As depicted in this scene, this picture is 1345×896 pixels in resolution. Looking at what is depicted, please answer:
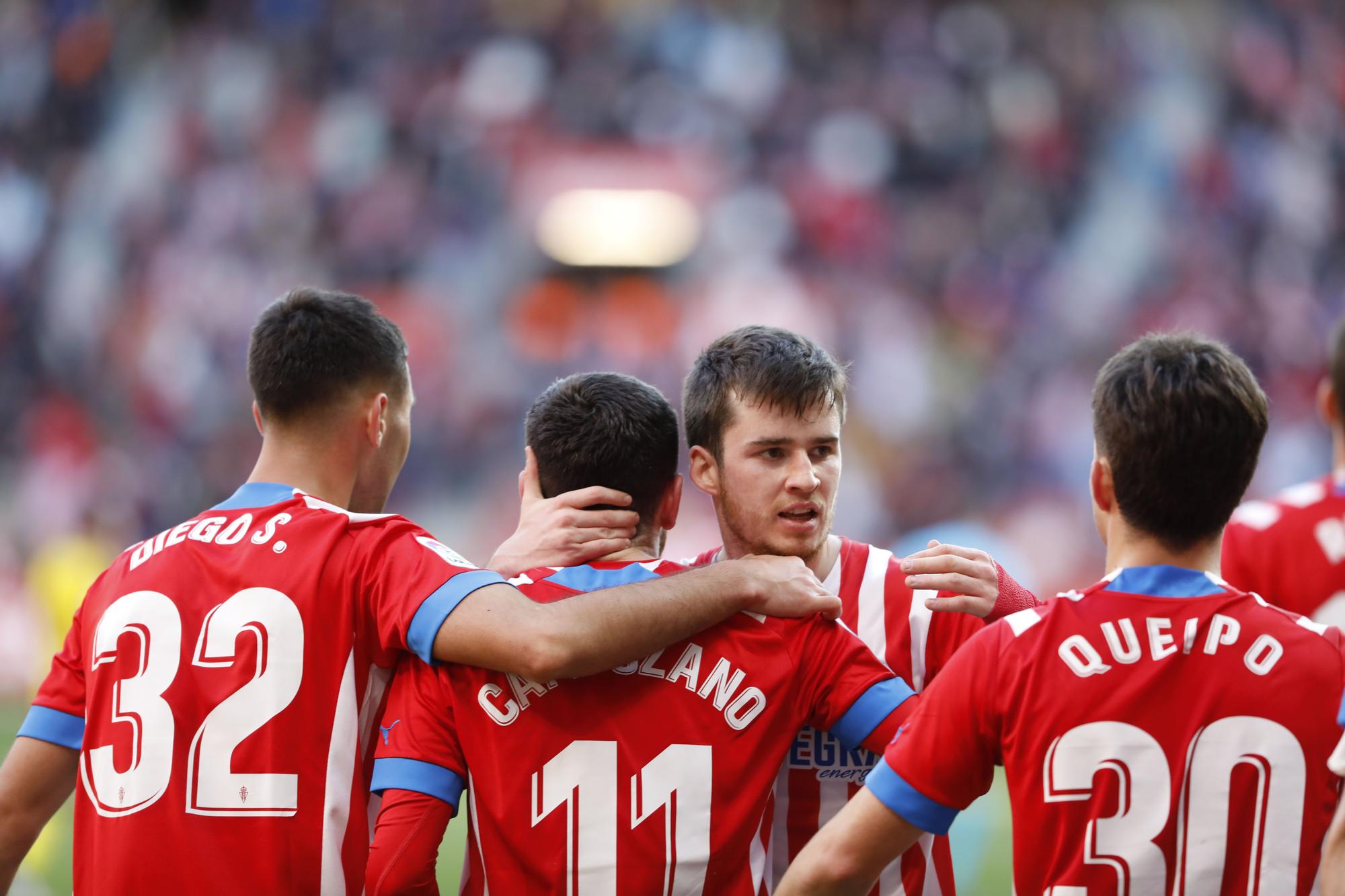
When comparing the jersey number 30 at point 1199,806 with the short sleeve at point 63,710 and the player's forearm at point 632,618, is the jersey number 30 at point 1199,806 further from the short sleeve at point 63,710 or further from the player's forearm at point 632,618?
the short sleeve at point 63,710

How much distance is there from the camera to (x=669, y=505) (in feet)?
9.57

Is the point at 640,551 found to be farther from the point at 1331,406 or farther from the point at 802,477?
the point at 1331,406

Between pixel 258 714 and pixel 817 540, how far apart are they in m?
1.29

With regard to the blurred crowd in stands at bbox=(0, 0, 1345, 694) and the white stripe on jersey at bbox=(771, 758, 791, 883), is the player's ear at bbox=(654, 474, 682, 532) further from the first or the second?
the blurred crowd in stands at bbox=(0, 0, 1345, 694)

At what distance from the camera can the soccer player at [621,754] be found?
256cm

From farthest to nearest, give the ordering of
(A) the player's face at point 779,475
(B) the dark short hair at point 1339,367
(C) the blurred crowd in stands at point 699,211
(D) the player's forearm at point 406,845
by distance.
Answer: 1. (C) the blurred crowd in stands at point 699,211
2. (B) the dark short hair at point 1339,367
3. (A) the player's face at point 779,475
4. (D) the player's forearm at point 406,845

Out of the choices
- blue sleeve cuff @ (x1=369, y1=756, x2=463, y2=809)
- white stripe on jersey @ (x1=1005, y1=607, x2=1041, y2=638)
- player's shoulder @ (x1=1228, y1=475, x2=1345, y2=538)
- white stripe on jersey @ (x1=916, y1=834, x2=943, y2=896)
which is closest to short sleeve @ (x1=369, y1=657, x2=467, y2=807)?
blue sleeve cuff @ (x1=369, y1=756, x2=463, y2=809)

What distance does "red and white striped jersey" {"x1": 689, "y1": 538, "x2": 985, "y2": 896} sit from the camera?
286cm

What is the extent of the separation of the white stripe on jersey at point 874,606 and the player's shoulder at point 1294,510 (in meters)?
1.83

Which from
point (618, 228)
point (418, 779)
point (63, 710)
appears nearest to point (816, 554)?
point (418, 779)

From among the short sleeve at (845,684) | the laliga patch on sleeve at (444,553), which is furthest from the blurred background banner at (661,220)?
the short sleeve at (845,684)

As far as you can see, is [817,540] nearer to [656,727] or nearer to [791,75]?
[656,727]

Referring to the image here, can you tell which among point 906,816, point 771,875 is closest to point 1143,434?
point 906,816

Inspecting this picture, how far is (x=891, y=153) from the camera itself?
627 inches
